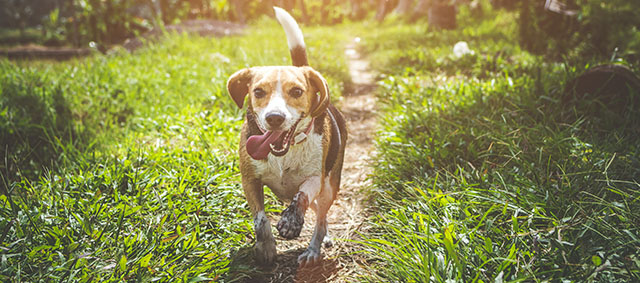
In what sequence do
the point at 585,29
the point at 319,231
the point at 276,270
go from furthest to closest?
the point at 585,29 → the point at 319,231 → the point at 276,270

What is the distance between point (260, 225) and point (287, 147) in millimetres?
476

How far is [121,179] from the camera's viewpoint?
108 inches

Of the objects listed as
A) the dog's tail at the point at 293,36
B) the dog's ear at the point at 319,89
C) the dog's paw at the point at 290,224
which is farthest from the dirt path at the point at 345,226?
the dog's tail at the point at 293,36

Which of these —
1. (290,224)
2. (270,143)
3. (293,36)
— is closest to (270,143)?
(270,143)

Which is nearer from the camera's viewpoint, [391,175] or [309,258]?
[309,258]

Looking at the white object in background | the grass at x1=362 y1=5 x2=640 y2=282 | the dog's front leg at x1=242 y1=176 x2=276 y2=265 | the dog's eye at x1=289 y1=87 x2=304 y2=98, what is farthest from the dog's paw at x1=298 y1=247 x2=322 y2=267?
the white object in background

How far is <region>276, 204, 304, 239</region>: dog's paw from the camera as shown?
1907 millimetres

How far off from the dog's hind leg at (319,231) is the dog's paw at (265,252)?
7.4 inches

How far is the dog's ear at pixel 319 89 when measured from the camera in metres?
2.19

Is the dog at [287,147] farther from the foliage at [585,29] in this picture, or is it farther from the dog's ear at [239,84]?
the foliage at [585,29]

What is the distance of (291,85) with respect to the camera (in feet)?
6.71

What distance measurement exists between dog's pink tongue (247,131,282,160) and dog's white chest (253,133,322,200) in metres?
0.12

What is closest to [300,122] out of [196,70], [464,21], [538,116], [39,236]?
[39,236]

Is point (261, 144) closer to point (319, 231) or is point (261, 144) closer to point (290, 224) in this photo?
point (290, 224)
